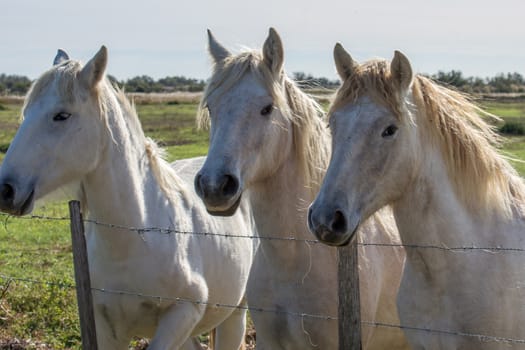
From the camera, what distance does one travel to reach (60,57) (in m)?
4.96

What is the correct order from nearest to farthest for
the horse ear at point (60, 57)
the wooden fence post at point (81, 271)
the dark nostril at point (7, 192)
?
1. the wooden fence post at point (81, 271)
2. the dark nostril at point (7, 192)
3. the horse ear at point (60, 57)

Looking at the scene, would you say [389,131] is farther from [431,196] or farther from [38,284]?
[38,284]

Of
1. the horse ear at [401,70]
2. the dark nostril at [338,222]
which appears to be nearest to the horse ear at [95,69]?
the horse ear at [401,70]

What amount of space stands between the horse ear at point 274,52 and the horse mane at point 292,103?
0.04 meters

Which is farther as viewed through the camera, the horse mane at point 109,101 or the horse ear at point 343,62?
the horse mane at point 109,101

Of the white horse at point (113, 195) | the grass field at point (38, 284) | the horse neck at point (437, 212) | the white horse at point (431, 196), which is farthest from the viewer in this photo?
the grass field at point (38, 284)

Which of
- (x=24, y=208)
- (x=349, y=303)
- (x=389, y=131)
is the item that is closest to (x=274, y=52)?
(x=389, y=131)

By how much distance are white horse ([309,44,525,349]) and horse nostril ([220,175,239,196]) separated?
65 cm

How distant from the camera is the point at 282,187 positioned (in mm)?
4352

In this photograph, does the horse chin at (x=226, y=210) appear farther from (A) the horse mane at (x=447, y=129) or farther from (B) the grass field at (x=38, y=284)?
(B) the grass field at (x=38, y=284)

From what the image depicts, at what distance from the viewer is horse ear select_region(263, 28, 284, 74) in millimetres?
4238

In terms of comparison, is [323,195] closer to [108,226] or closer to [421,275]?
Result: [421,275]

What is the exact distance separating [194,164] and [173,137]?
21837mm

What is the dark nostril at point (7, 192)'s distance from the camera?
4.17 m
